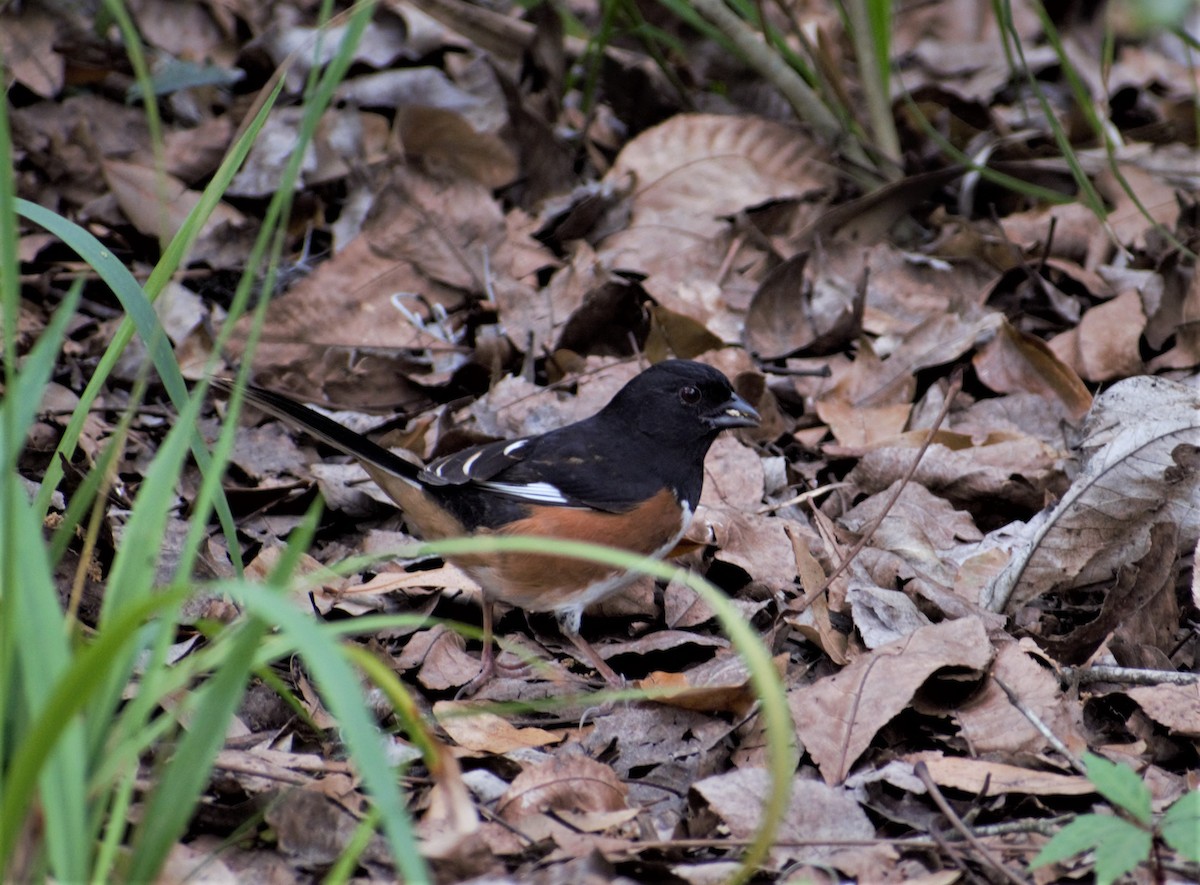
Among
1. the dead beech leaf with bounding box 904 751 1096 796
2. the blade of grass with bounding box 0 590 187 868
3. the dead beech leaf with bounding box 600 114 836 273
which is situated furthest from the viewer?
the dead beech leaf with bounding box 600 114 836 273

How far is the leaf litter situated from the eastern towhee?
172mm

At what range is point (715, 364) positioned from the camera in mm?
4324

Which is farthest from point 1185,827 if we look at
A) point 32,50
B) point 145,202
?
point 32,50

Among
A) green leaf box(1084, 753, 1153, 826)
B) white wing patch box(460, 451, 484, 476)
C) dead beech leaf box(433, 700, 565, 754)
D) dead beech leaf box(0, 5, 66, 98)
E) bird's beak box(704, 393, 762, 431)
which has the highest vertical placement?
dead beech leaf box(0, 5, 66, 98)

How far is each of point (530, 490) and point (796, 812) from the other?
1334mm

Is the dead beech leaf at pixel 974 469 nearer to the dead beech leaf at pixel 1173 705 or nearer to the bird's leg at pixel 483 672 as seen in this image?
the dead beech leaf at pixel 1173 705

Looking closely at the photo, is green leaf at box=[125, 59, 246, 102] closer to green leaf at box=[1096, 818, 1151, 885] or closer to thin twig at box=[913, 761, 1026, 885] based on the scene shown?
thin twig at box=[913, 761, 1026, 885]

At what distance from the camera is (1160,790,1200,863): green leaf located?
72.0 inches

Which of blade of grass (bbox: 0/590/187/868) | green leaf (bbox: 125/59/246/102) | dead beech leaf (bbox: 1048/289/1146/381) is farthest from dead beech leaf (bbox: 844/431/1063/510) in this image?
green leaf (bbox: 125/59/246/102)

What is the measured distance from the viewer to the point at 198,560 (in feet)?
10.5

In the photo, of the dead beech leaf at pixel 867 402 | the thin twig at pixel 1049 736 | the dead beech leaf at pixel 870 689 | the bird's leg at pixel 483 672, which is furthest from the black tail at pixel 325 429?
the thin twig at pixel 1049 736

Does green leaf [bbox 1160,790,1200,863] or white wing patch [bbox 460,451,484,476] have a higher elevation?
green leaf [bbox 1160,790,1200,863]

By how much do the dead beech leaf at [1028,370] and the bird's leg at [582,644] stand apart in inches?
67.9

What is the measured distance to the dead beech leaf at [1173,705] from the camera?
2.65 m
